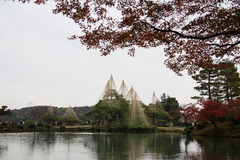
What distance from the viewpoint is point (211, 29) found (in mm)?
5777

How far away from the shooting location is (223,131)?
21969 mm

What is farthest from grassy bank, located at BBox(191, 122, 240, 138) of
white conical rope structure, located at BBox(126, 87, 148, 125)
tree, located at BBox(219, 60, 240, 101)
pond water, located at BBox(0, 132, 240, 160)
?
pond water, located at BBox(0, 132, 240, 160)

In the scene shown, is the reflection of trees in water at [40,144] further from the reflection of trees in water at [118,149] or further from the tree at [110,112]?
the tree at [110,112]

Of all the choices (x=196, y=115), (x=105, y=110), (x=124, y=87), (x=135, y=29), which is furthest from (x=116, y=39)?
(x=124, y=87)

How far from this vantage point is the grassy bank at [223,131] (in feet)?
67.8

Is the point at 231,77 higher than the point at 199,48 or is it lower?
higher

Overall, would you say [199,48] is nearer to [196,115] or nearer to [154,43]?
[154,43]

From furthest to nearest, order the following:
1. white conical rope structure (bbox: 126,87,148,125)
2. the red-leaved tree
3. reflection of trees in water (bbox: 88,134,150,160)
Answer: white conical rope structure (bbox: 126,87,148,125), the red-leaved tree, reflection of trees in water (bbox: 88,134,150,160)

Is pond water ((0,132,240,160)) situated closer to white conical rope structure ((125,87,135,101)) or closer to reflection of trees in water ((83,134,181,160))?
reflection of trees in water ((83,134,181,160))

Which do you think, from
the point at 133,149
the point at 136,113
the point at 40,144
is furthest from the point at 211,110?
the point at 40,144

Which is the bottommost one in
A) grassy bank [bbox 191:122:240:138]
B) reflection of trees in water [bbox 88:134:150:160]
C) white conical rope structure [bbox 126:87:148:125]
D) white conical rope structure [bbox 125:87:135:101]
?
grassy bank [bbox 191:122:240:138]

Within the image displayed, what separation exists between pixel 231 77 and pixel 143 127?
42.3 ft

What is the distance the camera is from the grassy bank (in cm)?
2066

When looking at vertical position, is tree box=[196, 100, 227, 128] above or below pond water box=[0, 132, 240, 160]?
above
